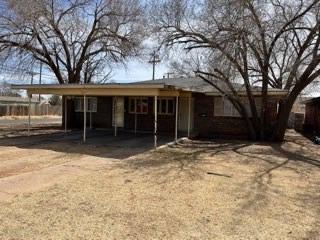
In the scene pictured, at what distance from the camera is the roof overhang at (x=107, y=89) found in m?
13.5

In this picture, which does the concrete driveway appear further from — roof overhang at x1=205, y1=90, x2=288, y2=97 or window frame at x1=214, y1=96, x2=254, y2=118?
window frame at x1=214, y1=96, x2=254, y2=118

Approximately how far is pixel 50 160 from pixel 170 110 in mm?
11180

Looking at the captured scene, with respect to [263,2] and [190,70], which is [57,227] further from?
[190,70]

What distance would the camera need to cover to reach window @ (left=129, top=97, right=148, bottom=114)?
22141mm

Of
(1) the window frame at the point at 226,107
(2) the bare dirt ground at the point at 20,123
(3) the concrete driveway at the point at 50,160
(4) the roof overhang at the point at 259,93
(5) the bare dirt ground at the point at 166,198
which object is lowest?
(5) the bare dirt ground at the point at 166,198

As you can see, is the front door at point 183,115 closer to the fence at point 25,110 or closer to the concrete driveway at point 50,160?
the concrete driveway at point 50,160

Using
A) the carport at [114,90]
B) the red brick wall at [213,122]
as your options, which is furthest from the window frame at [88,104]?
the red brick wall at [213,122]

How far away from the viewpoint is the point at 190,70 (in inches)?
754

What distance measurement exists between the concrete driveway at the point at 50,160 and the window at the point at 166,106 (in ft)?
17.3

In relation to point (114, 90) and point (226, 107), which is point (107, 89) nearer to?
point (114, 90)

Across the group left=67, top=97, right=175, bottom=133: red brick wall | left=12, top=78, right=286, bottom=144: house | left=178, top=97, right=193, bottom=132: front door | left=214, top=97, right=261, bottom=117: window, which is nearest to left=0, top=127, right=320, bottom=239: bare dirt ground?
left=12, top=78, right=286, bottom=144: house

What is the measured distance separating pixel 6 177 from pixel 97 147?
589 centimetres

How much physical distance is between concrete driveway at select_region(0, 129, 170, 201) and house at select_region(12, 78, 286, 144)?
7.88 feet

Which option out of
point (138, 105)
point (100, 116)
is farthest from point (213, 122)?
point (100, 116)
